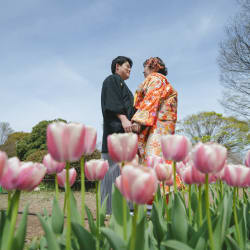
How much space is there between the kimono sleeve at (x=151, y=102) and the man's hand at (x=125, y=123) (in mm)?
98

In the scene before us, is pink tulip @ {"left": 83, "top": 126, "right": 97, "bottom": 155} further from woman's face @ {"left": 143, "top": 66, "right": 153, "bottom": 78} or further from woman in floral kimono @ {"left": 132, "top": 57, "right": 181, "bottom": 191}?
woman's face @ {"left": 143, "top": 66, "right": 153, "bottom": 78}

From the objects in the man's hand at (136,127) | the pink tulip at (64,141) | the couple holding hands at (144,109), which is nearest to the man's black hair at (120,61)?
the couple holding hands at (144,109)

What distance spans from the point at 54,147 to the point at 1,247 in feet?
0.96

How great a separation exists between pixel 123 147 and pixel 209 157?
236 mm

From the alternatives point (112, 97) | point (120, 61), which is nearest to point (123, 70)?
point (120, 61)

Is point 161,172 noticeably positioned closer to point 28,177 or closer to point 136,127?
point 28,177

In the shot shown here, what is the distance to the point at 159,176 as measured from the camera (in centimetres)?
104

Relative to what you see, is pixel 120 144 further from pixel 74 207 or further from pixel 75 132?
pixel 74 207

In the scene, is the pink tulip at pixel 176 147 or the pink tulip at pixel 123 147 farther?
the pink tulip at pixel 176 147

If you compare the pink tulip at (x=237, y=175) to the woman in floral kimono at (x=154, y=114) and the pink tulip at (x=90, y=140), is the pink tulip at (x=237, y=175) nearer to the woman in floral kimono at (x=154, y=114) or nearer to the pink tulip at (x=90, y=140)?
the pink tulip at (x=90, y=140)

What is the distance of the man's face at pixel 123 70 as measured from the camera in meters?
3.12

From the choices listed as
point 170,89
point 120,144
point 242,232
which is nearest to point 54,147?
point 120,144

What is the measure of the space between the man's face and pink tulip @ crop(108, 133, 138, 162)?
2485mm

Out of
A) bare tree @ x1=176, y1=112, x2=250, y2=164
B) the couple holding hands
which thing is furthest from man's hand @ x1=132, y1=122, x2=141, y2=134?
bare tree @ x1=176, y1=112, x2=250, y2=164
